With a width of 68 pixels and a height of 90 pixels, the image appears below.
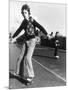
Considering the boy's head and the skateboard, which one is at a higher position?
the boy's head

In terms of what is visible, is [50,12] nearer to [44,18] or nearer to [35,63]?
[44,18]

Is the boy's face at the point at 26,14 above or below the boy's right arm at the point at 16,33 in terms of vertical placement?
above

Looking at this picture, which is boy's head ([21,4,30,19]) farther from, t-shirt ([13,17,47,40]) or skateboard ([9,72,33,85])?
skateboard ([9,72,33,85])

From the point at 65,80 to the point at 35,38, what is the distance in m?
0.92

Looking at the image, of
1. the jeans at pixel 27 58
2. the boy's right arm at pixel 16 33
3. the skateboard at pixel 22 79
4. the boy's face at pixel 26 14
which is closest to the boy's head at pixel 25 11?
the boy's face at pixel 26 14

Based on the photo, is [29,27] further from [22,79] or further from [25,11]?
[22,79]

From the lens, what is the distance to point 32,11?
342 centimetres

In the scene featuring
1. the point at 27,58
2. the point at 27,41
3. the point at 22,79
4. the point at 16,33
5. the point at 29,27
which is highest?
the point at 29,27

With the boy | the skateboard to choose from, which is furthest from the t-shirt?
the skateboard

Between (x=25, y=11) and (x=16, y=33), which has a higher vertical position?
(x=25, y=11)

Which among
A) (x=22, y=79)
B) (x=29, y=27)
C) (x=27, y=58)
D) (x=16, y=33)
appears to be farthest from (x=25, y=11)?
(x=22, y=79)

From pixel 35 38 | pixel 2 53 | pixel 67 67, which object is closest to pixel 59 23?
pixel 35 38

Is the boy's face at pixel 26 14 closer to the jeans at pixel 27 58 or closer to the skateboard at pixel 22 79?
the jeans at pixel 27 58

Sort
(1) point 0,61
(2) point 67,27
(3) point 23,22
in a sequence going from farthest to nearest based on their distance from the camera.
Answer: (2) point 67,27, (3) point 23,22, (1) point 0,61
